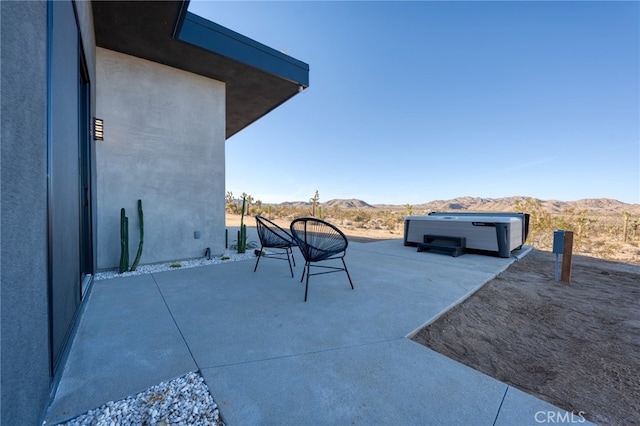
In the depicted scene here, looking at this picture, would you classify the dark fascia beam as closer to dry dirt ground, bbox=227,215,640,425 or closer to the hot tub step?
the hot tub step

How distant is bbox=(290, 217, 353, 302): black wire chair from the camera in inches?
102

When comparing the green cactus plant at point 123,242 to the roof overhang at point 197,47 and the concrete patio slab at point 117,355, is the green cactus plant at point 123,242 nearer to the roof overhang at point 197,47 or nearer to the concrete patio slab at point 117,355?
the concrete patio slab at point 117,355

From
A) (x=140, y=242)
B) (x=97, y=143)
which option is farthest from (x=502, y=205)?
(x=97, y=143)

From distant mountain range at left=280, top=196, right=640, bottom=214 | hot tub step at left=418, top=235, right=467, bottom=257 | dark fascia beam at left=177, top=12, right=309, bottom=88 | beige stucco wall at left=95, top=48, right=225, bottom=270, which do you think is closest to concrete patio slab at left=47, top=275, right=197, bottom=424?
beige stucco wall at left=95, top=48, right=225, bottom=270

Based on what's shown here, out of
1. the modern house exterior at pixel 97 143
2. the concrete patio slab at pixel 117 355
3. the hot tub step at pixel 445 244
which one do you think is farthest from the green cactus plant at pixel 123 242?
the hot tub step at pixel 445 244

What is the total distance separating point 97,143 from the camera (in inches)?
132

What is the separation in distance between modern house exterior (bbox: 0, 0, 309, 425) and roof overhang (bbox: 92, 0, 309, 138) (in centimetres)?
2

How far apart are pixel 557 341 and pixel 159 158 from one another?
5003 mm

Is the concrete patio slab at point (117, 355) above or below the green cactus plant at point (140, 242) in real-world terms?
below

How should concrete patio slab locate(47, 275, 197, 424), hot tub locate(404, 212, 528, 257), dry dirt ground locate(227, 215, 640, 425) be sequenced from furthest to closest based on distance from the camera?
hot tub locate(404, 212, 528, 257)
dry dirt ground locate(227, 215, 640, 425)
concrete patio slab locate(47, 275, 197, 424)

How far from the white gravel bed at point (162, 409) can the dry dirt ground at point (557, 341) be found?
145 centimetres

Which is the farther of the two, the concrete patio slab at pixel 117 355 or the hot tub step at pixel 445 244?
the hot tub step at pixel 445 244

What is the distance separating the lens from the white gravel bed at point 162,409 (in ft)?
3.50

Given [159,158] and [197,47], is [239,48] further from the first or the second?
[159,158]
